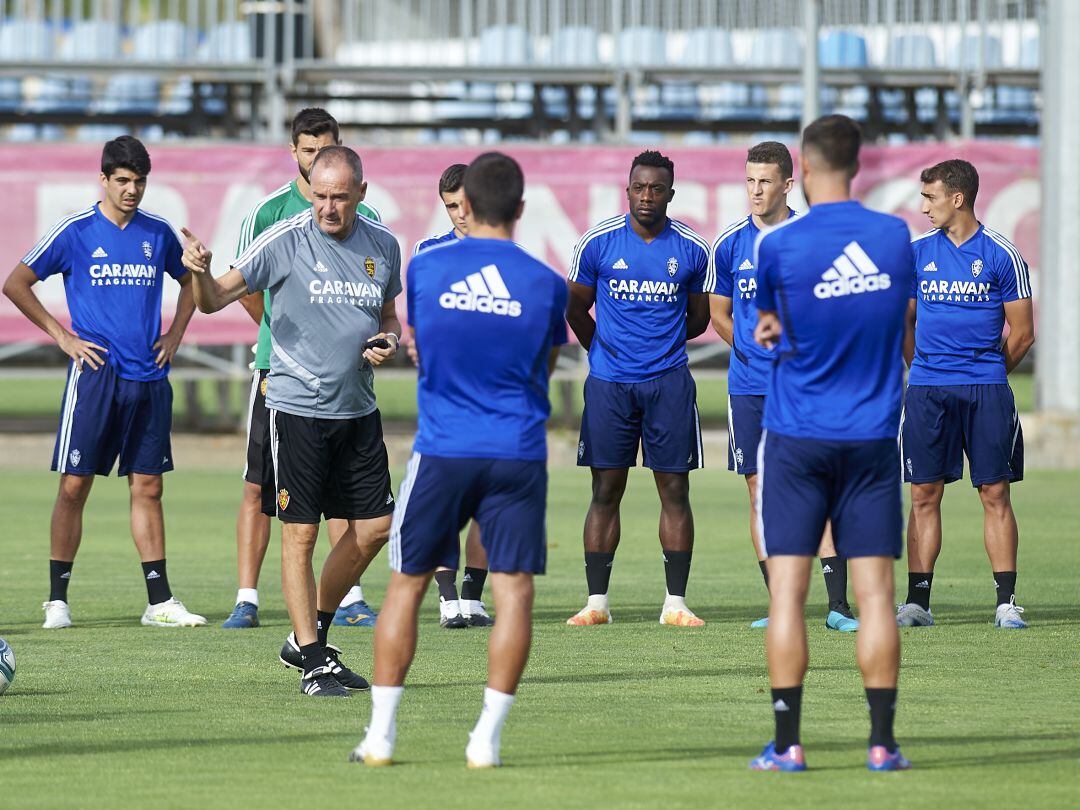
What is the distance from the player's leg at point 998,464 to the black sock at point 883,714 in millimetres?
3928

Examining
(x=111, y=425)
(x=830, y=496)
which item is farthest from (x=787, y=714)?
(x=111, y=425)

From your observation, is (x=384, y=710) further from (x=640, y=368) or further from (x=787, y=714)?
(x=640, y=368)

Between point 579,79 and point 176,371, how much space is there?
19.3 feet

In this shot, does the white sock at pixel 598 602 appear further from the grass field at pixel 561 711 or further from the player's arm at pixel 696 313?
the player's arm at pixel 696 313

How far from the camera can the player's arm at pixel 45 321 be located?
980 centimetres

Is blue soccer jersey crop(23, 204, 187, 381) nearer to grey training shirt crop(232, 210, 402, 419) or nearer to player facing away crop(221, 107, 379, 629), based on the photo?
player facing away crop(221, 107, 379, 629)

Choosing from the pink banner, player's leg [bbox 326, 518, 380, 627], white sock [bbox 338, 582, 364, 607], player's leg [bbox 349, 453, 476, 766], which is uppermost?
the pink banner

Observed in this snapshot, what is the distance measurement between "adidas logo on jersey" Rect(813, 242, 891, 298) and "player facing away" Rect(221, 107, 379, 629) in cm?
311

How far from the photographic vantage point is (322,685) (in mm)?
7688

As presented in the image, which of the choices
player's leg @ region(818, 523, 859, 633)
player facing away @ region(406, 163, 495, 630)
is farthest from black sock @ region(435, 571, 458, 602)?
player's leg @ region(818, 523, 859, 633)

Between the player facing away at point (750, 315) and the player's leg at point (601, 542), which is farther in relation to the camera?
the player's leg at point (601, 542)

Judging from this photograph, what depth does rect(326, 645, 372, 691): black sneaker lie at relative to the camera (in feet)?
25.5

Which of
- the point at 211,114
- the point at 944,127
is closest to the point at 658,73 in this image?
the point at 944,127

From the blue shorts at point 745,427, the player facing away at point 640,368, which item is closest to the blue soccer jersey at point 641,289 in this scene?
the player facing away at point 640,368
